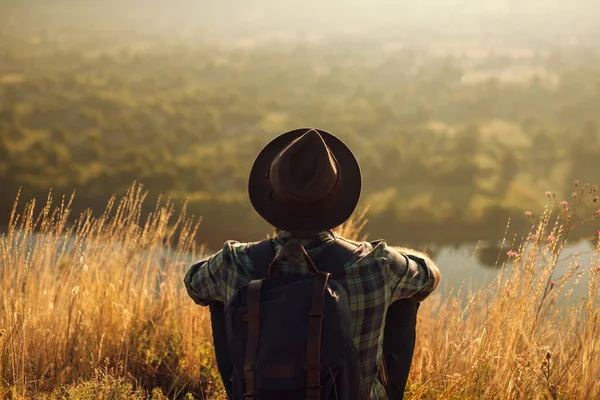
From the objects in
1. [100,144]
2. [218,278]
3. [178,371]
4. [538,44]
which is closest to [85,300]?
[178,371]

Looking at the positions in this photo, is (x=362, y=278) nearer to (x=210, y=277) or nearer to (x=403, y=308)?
(x=403, y=308)

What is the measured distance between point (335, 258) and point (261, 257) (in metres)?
0.25

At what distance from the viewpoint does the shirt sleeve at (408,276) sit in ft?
6.88

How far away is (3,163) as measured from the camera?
19.5 m

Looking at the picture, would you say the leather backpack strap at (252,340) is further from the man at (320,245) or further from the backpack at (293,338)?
the man at (320,245)

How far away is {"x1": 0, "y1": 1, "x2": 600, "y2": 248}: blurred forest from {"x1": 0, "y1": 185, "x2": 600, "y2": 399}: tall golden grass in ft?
34.0

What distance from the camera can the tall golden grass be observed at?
3180 millimetres

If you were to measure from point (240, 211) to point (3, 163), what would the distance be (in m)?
8.40

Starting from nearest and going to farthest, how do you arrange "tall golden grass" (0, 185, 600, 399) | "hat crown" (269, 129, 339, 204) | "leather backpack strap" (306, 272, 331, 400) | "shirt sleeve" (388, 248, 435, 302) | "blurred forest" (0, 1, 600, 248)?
"leather backpack strap" (306, 272, 331, 400), "hat crown" (269, 129, 339, 204), "shirt sleeve" (388, 248, 435, 302), "tall golden grass" (0, 185, 600, 399), "blurred forest" (0, 1, 600, 248)

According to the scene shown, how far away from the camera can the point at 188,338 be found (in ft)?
13.5

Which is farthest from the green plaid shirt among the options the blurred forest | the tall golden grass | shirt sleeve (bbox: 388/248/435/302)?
the blurred forest

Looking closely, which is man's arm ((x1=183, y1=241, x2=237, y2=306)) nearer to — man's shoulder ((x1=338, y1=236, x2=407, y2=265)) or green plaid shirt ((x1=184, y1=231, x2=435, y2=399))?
green plaid shirt ((x1=184, y1=231, x2=435, y2=399))

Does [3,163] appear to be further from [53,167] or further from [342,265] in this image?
[342,265]

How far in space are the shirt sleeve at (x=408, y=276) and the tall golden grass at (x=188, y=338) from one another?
3.23 feet
